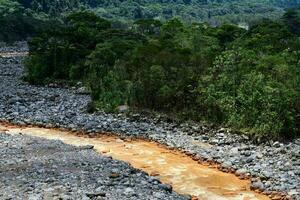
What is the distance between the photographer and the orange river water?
2217cm

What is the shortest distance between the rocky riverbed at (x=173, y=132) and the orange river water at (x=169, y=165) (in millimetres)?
664

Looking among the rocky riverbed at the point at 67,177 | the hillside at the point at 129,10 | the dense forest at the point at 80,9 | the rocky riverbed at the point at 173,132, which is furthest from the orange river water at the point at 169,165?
the hillside at the point at 129,10

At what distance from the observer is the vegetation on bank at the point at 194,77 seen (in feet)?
96.9

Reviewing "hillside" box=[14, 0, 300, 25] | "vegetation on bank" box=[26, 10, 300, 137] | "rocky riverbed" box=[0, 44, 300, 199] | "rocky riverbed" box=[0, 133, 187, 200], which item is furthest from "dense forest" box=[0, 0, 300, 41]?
"rocky riverbed" box=[0, 133, 187, 200]

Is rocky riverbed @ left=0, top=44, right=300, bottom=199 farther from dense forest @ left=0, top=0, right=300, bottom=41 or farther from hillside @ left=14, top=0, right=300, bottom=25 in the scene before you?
hillside @ left=14, top=0, right=300, bottom=25

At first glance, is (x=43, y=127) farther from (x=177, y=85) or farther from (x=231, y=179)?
(x=231, y=179)

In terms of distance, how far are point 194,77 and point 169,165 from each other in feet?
34.4

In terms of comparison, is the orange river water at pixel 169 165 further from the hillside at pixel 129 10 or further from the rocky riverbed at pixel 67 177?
the hillside at pixel 129 10

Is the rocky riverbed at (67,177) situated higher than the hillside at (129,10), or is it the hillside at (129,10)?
the rocky riverbed at (67,177)

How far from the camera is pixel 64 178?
20.9 m

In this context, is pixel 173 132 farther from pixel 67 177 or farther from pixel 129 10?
pixel 129 10

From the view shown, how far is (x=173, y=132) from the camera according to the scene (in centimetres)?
3184

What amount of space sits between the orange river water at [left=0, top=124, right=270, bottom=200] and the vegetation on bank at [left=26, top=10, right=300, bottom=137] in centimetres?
483

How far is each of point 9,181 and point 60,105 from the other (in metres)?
19.1
